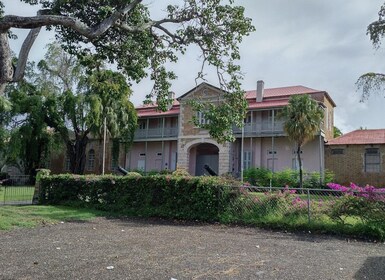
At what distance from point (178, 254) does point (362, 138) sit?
88.3 feet

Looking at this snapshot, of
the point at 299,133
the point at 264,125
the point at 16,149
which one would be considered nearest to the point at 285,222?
the point at 299,133

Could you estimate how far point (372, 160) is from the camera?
29391mm

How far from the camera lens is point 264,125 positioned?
3300 cm

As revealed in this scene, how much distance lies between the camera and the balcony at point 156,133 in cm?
3787

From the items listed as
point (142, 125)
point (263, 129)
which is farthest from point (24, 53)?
point (142, 125)

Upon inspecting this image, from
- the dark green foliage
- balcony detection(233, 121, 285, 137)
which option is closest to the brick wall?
the dark green foliage

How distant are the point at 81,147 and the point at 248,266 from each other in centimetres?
3235

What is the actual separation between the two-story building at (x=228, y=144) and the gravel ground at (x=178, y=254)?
20.8 metres

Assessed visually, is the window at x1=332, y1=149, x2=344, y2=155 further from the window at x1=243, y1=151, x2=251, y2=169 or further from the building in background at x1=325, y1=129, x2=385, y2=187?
the window at x1=243, y1=151, x2=251, y2=169

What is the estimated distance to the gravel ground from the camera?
564 cm

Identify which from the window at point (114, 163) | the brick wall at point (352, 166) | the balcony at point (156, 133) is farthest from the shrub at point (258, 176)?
the window at point (114, 163)

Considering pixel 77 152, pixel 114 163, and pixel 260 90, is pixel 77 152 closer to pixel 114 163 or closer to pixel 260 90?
pixel 114 163

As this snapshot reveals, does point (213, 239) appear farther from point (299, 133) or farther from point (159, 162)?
point (159, 162)

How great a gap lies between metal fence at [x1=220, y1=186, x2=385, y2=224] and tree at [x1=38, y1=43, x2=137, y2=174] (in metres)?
21.3
